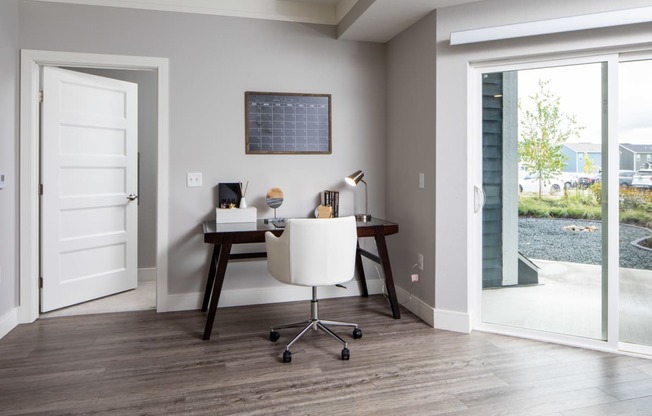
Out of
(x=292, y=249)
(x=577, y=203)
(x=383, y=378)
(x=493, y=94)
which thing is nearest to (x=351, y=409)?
(x=383, y=378)

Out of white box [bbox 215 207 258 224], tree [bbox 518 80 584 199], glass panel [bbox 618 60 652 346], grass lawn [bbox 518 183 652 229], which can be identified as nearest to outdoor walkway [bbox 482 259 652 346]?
glass panel [bbox 618 60 652 346]

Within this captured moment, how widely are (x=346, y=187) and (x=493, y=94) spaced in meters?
1.47

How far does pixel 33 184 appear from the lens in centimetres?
327

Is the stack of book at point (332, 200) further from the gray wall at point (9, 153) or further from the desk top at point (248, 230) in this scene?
the gray wall at point (9, 153)

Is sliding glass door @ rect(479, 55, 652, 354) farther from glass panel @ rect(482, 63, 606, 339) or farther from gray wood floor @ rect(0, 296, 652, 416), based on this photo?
gray wood floor @ rect(0, 296, 652, 416)

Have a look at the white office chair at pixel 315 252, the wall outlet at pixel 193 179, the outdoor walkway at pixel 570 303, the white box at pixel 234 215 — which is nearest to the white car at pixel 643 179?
the outdoor walkway at pixel 570 303

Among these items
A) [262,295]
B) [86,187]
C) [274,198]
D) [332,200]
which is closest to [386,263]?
[332,200]

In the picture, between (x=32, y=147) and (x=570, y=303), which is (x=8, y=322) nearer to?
(x=32, y=147)

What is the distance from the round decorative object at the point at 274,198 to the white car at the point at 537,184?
5.95 feet

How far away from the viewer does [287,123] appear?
3.74 meters

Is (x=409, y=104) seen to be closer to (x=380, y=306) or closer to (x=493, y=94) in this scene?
(x=493, y=94)

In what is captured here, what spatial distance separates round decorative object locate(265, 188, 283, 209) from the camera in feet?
11.6

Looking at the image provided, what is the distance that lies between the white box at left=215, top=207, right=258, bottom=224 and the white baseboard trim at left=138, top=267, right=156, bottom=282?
1.68 meters

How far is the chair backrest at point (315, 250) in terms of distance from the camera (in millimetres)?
2572
